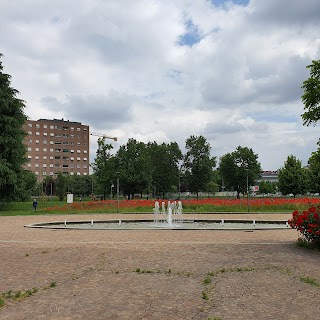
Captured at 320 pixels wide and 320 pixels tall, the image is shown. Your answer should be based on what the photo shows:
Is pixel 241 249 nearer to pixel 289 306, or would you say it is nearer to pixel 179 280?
pixel 179 280

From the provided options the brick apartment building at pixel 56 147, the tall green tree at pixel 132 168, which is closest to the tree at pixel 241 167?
the tall green tree at pixel 132 168

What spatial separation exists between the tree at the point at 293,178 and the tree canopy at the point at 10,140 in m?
36.8

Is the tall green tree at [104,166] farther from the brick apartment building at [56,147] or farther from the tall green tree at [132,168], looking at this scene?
the brick apartment building at [56,147]

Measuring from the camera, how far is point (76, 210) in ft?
109

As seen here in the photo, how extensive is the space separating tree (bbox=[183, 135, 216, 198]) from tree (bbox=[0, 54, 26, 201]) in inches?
1554

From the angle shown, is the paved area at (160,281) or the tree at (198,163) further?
the tree at (198,163)

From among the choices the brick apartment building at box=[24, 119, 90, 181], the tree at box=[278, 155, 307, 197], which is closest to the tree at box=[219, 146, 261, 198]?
the tree at box=[278, 155, 307, 197]

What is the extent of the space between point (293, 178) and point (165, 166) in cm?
3111

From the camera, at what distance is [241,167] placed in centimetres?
7094

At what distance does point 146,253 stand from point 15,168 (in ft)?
102

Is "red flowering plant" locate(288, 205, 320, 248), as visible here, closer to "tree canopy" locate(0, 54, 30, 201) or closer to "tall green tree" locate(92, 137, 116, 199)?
"tree canopy" locate(0, 54, 30, 201)

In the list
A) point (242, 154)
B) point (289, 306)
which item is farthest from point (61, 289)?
point (242, 154)

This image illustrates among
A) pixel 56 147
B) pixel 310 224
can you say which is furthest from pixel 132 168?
pixel 56 147

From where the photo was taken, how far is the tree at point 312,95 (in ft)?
35.8
